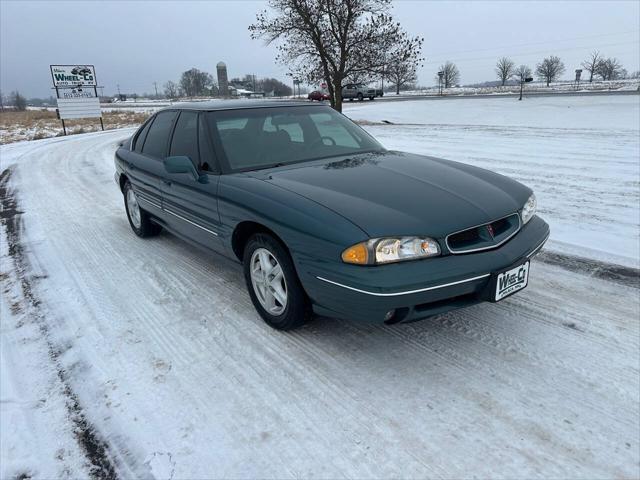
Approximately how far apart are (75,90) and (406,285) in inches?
1007

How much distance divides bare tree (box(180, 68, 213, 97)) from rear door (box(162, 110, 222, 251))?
87.3 m

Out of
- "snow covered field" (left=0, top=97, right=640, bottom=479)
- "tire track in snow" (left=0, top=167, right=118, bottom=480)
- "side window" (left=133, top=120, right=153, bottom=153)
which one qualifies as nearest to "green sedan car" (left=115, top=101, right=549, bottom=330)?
"snow covered field" (left=0, top=97, right=640, bottom=479)

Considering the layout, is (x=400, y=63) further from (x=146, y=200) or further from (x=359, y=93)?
(x=359, y=93)

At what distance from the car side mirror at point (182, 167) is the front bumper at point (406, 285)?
1.38 metres

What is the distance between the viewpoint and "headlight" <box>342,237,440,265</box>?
2348 mm

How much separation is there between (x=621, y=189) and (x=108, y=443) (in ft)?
21.7

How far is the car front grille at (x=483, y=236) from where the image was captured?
250cm

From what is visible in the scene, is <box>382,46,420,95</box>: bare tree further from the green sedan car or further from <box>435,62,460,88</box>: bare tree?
<box>435,62,460,88</box>: bare tree

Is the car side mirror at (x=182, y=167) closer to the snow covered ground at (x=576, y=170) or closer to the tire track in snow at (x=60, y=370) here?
the tire track in snow at (x=60, y=370)

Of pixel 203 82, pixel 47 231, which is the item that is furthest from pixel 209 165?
pixel 203 82

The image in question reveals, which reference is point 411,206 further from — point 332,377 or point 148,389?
point 148,389

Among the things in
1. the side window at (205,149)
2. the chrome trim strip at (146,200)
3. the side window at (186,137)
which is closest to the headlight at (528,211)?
the side window at (205,149)

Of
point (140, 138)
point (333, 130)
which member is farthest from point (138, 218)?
point (333, 130)

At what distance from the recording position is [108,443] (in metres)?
2.12
